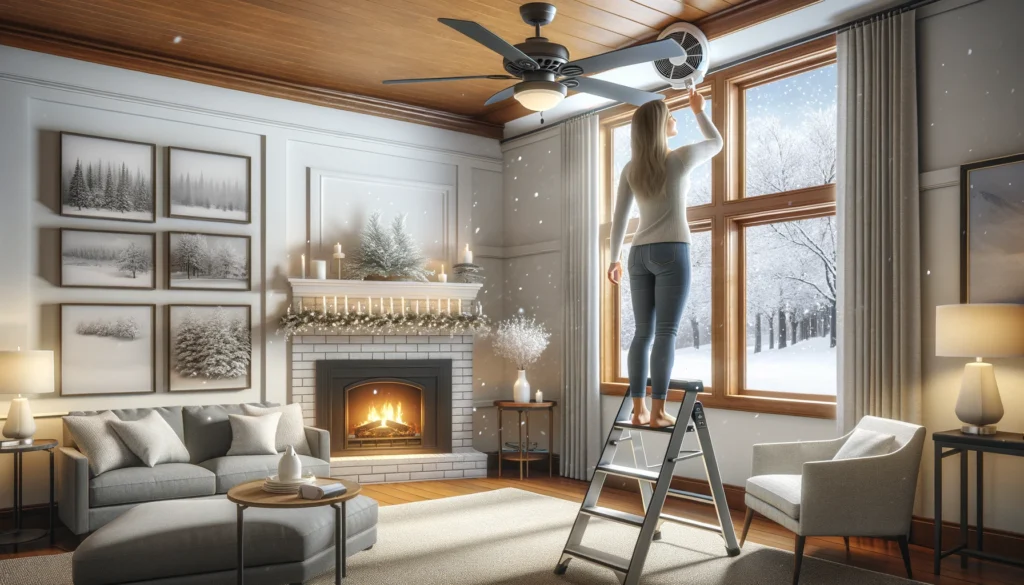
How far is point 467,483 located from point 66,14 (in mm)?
4481

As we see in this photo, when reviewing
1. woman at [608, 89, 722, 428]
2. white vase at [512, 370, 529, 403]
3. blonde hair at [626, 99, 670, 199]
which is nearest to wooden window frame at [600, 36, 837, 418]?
white vase at [512, 370, 529, 403]

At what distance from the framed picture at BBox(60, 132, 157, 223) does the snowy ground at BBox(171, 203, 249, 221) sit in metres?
0.16

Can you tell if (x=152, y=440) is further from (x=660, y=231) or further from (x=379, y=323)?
(x=660, y=231)

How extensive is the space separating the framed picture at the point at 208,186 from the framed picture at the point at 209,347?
0.72 meters

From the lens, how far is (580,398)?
22.3 ft

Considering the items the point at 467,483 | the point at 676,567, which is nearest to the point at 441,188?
the point at 467,483

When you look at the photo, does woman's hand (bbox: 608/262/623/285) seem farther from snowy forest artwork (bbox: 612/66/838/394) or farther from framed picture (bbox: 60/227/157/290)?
framed picture (bbox: 60/227/157/290)

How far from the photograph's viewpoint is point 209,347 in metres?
6.10

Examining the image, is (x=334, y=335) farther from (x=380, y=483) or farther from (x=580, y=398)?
(x=580, y=398)

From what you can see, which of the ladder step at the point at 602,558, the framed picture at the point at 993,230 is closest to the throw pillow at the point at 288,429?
the ladder step at the point at 602,558

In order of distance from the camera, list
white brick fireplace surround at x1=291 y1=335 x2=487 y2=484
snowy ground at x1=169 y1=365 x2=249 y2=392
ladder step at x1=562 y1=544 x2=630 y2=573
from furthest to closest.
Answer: white brick fireplace surround at x1=291 y1=335 x2=487 y2=484
snowy ground at x1=169 y1=365 x2=249 y2=392
ladder step at x1=562 y1=544 x2=630 y2=573

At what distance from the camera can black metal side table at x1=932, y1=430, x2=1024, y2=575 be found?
387 centimetres

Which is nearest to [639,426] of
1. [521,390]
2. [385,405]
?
[521,390]

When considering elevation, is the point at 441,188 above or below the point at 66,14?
below
